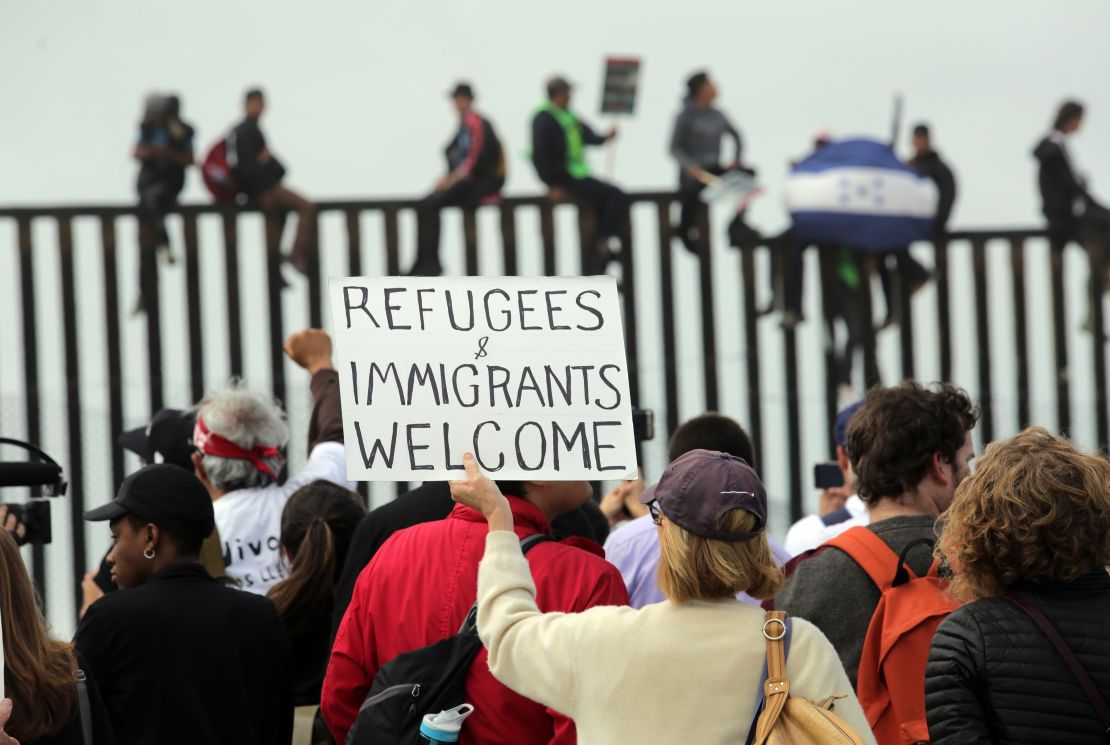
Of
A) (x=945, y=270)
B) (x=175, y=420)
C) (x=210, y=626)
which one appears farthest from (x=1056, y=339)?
(x=210, y=626)

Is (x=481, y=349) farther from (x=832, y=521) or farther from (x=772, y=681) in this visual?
(x=832, y=521)

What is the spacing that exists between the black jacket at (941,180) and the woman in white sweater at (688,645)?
8.42 metres

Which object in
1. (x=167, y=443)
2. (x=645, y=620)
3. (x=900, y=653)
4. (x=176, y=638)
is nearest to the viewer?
(x=645, y=620)

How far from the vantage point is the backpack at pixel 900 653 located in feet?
9.33

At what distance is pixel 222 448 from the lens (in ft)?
13.6

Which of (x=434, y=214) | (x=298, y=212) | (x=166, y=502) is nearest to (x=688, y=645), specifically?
(x=166, y=502)

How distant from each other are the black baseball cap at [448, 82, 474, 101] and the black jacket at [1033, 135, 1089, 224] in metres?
3.73

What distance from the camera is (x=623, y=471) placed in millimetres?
2682

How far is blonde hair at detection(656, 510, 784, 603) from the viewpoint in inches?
92.7

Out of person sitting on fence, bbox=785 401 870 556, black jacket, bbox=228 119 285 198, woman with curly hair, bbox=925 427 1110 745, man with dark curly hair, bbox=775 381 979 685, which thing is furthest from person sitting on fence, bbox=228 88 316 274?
woman with curly hair, bbox=925 427 1110 745

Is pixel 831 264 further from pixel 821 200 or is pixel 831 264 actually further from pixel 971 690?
pixel 971 690

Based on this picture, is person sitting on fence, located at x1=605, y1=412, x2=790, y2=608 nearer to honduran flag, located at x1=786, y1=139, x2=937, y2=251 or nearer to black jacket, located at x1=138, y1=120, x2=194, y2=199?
honduran flag, located at x1=786, y1=139, x2=937, y2=251

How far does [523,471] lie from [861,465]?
82 centimetres

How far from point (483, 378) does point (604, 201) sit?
290 inches
